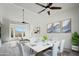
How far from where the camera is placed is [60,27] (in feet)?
5.55

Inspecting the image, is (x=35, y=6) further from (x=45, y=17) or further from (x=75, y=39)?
(x=75, y=39)

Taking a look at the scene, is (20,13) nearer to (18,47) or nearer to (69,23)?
(18,47)

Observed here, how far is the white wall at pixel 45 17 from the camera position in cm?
165

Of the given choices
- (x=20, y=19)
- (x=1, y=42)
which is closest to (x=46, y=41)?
(x=20, y=19)

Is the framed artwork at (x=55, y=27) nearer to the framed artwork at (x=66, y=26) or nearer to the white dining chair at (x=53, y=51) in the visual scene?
the framed artwork at (x=66, y=26)

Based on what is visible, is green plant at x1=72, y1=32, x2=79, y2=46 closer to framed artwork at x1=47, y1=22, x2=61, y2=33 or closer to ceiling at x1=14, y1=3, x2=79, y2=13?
framed artwork at x1=47, y1=22, x2=61, y2=33

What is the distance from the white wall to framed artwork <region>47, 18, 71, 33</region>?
5 centimetres

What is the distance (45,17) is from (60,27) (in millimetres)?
276

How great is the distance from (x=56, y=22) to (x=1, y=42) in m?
0.88

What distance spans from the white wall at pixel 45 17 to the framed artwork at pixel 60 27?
46 mm

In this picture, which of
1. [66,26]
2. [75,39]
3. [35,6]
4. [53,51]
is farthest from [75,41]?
[35,6]

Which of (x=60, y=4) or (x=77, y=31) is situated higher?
(x=60, y=4)

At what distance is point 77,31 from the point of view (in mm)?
1668

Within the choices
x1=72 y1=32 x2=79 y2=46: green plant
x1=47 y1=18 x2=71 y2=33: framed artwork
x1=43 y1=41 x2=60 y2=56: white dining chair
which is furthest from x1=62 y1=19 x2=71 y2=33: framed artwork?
x1=43 y1=41 x2=60 y2=56: white dining chair
